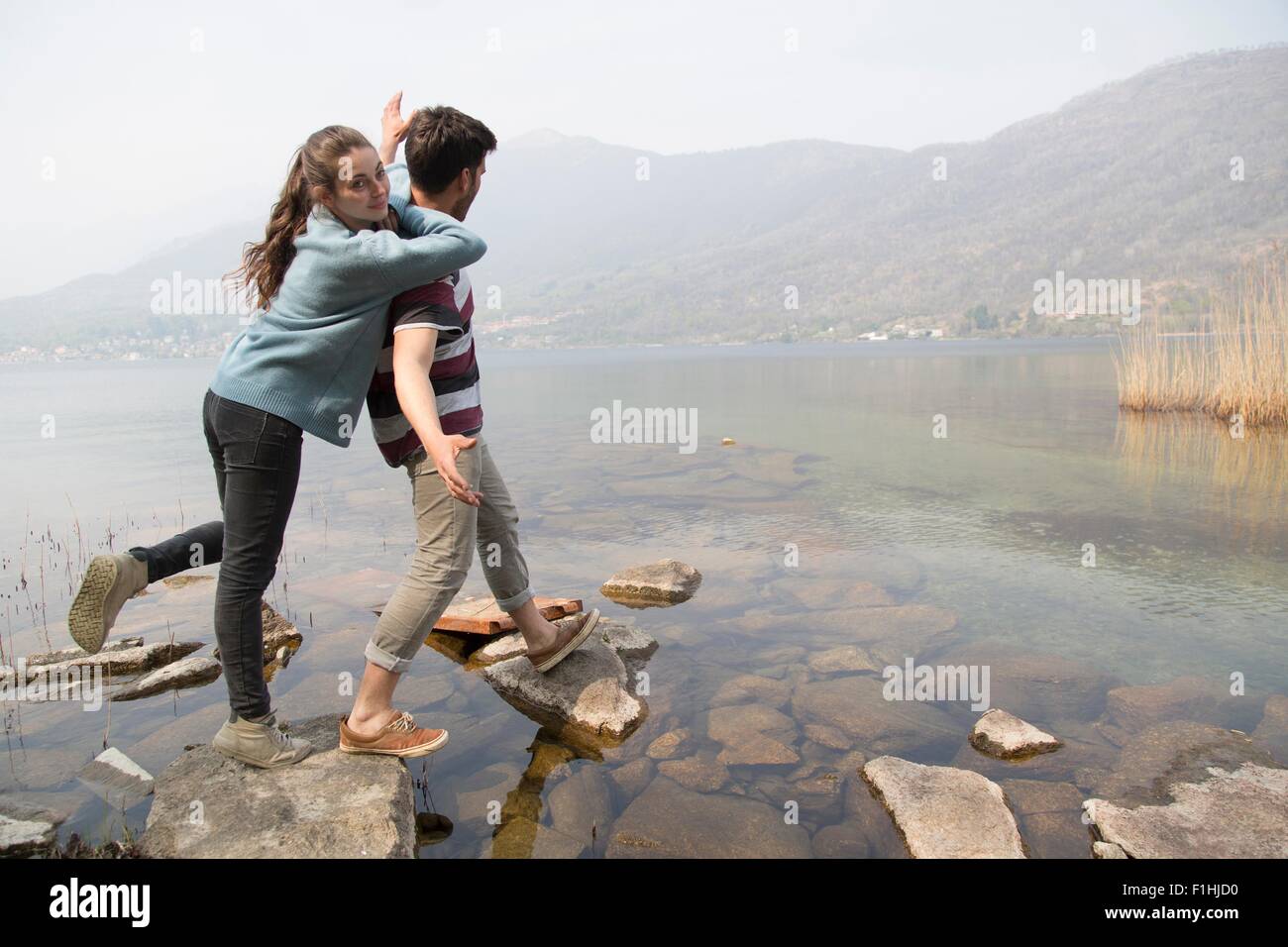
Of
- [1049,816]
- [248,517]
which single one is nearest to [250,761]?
[248,517]

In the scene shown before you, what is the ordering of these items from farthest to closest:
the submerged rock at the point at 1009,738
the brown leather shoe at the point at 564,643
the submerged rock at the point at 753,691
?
the submerged rock at the point at 753,691, the brown leather shoe at the point at 564,643, the submerged rock at the point at 1009,738

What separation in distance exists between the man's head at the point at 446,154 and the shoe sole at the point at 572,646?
2.36 meters

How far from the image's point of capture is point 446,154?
3.56 metres

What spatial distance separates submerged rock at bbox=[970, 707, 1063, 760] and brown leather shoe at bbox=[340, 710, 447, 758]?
2.64 metres

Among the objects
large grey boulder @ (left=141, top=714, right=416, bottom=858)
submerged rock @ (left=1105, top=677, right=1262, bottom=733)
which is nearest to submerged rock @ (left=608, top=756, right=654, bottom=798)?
large grey boulder @ (left=141, top=714, right=416, bottom=858)

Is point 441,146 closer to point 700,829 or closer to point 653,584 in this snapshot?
point 700,829

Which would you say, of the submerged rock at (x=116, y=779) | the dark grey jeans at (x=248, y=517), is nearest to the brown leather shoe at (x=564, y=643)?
the dark grey jeans at (x=248, y=517)

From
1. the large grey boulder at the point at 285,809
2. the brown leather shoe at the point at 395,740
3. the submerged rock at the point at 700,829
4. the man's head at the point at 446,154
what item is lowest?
the submerged rock at the point at 700,829

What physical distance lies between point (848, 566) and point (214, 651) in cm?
525

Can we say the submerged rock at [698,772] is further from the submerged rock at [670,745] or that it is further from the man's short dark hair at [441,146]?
the man's short dark hair at [441,146]

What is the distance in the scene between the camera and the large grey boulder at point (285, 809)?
3023mm
